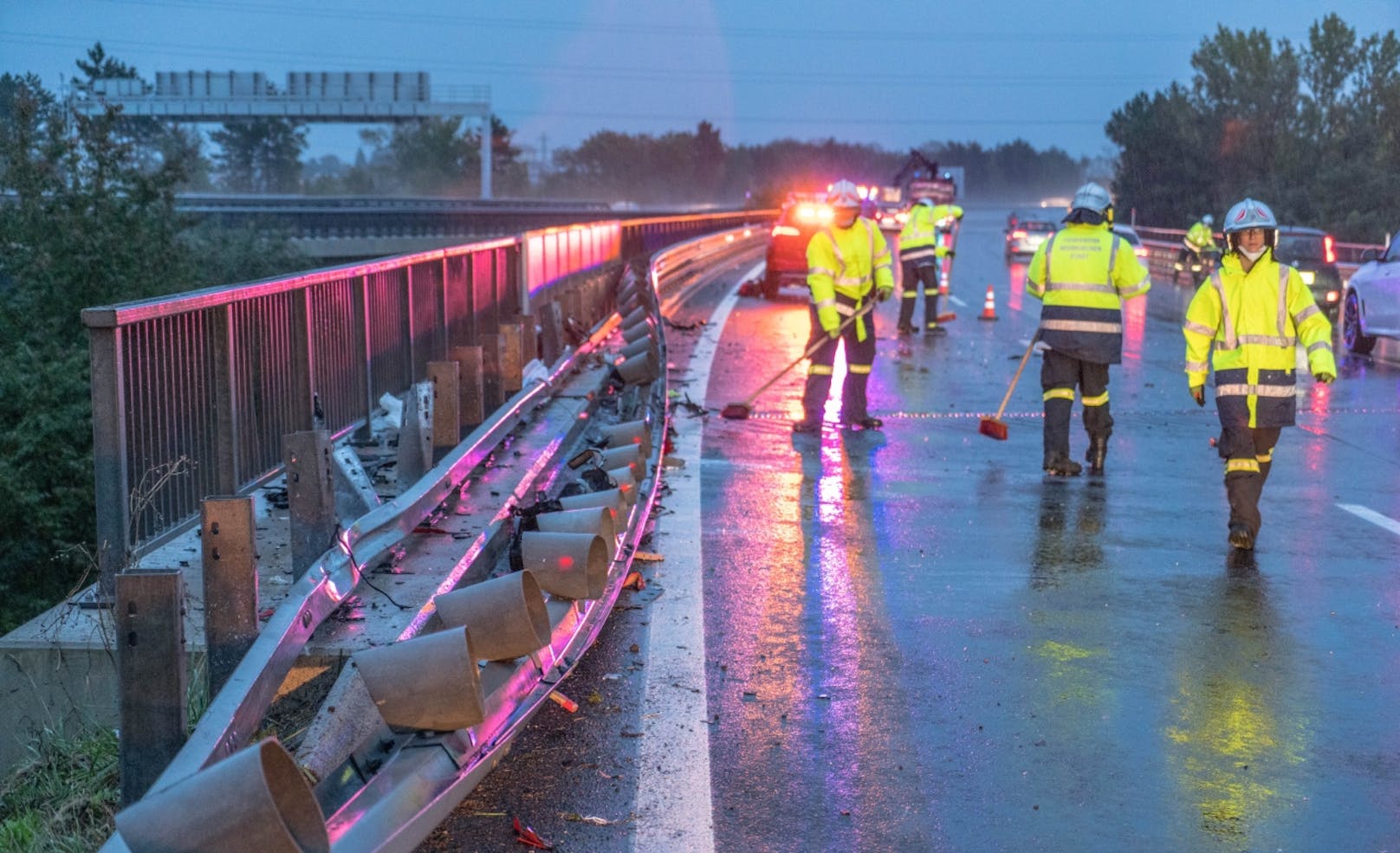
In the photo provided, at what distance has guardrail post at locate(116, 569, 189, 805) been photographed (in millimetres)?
4453

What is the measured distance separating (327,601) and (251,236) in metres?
41.1

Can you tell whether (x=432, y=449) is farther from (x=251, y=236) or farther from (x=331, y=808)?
(x=251, y=236)

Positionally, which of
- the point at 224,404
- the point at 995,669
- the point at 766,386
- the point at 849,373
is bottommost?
the point at 995,669

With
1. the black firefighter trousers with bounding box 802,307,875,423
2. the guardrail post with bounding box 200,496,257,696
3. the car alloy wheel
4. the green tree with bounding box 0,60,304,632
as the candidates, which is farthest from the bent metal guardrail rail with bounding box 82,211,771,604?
the car alloy wheel

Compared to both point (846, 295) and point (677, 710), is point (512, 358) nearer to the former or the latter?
point (846, 295)

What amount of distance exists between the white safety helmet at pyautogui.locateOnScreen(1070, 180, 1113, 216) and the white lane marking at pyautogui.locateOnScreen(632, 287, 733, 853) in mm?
3477

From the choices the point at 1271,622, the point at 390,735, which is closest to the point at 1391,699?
the point at 1271,622

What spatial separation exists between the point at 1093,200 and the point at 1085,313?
75 centimetres

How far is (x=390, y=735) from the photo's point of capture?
190 inches

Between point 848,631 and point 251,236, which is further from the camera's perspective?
point 251,236

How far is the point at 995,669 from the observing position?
21.0 ft

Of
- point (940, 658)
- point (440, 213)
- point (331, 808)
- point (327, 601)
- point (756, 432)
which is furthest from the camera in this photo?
point (440, 213)

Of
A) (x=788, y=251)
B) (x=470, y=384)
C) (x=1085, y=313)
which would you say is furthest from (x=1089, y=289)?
(x=788, y=251)

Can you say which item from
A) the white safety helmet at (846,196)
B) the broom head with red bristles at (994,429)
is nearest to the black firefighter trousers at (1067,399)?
the broom head with red bristles at (994,429)
